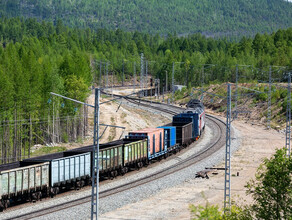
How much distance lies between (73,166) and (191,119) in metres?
30.3

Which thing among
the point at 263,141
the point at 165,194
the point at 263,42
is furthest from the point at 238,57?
the point at 165,194

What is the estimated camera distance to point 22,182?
3528cm

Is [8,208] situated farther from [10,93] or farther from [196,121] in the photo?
[196,121]

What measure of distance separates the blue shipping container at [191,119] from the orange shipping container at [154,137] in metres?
12.5

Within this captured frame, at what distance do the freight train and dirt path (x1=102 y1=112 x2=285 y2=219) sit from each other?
5.01 m

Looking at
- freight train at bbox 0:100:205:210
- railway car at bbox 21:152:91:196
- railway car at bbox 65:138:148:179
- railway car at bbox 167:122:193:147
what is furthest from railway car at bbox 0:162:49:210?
railway car at bbox 167:122:193:147

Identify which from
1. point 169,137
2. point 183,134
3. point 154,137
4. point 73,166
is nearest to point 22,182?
point 73,166

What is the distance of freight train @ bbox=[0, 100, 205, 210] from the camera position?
35.0m

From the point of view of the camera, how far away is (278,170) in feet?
83.6

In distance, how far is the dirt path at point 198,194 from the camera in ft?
116

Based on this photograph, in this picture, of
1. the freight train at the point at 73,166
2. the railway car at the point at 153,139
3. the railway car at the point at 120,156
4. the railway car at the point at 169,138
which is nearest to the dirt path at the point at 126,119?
the railway car at the point at 169,138

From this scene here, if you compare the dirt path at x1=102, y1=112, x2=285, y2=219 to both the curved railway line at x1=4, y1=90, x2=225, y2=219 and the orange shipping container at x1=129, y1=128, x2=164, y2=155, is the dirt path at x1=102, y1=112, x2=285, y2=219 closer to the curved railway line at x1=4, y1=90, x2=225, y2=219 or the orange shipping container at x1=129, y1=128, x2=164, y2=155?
the curved railway line at x1=4, y1=90, x2=225, y2=219

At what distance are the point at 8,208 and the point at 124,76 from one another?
155713 mm

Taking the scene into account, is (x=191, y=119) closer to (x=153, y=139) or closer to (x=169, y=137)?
(x=169, y=137)
